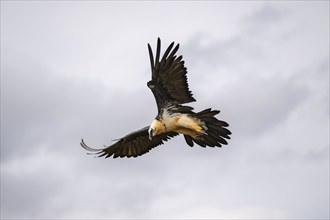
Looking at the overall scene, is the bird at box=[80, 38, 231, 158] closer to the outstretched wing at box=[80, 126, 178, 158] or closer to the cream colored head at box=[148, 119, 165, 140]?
the cream colored head at box=[148, 119, 165, 140]

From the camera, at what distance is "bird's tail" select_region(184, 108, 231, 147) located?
724 inches

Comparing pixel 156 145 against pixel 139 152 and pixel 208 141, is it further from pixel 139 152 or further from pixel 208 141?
pixel 208 141

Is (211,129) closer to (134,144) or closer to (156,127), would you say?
(156,127)

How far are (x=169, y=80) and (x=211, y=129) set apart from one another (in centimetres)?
190

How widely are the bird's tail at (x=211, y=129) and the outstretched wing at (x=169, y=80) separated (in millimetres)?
846

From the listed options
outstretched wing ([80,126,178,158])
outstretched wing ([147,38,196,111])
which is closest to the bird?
outstretched wing ([147,38,196,111])

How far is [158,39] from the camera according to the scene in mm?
18000

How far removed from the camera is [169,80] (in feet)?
62.0

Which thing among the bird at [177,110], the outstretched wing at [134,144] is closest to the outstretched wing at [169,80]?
the bird at [177,110]

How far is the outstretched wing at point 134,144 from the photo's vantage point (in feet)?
72.6

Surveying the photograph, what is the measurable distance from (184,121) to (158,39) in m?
2.62

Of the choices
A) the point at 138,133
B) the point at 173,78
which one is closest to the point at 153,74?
the point at 173,78

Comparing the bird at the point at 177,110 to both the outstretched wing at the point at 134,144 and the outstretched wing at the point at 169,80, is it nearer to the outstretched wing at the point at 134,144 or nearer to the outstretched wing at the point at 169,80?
the outstretched wing at the point at 169,80

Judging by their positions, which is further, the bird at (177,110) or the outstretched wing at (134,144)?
the outstretched wing at (134,144)
